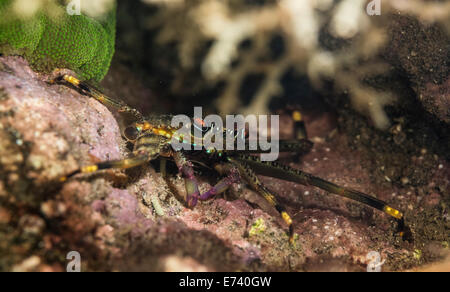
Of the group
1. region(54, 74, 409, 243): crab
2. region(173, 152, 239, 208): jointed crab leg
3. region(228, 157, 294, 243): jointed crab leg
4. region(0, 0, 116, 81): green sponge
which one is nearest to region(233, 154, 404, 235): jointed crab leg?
region(54, 74, 409, 243): crab

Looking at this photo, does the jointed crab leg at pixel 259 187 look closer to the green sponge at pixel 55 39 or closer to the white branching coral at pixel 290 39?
the white branching coral at pixel 290 39

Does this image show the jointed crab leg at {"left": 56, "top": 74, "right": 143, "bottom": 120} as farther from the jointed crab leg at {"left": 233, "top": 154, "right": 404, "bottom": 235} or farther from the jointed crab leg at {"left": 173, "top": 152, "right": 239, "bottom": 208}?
the jointed crab leg at {"left": 233, "top": 154, "right": 404, "bottom": 235}

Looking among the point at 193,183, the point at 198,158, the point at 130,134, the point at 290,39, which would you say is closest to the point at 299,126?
the point at 290,39

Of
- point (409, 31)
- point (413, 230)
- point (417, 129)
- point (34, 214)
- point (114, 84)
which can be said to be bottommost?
point (413, 230)

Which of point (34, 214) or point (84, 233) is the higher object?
point (34, 214)

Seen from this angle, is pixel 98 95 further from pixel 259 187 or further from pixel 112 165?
pixel 259 187

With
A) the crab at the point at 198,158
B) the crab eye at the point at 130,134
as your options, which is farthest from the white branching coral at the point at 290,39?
the crab eye at the point at 130,134
